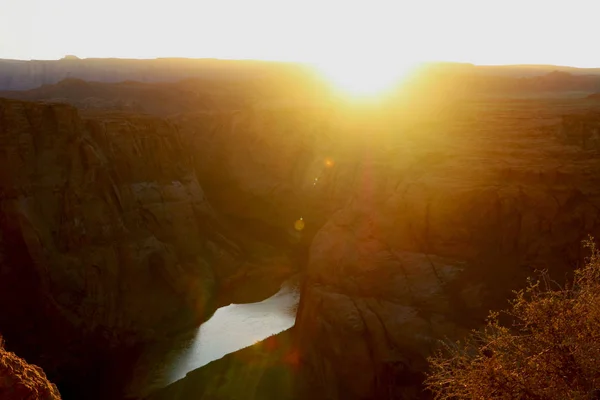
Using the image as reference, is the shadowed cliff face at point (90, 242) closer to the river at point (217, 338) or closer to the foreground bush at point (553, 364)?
the river at point (217, 338)

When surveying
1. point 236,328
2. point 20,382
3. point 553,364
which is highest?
point 553,364

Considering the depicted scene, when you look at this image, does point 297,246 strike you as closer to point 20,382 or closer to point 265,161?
point 265,161

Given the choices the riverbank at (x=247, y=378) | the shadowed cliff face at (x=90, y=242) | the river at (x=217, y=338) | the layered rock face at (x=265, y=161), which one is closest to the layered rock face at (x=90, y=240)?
the shadowed cliff face at (x=90, y=242)

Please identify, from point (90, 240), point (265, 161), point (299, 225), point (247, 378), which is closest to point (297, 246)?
point (299, 225)

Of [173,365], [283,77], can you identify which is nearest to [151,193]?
[173,365]

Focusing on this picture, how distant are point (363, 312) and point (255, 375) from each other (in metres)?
4.47

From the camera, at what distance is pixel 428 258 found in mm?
18172

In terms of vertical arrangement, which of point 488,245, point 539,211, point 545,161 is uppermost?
point 545,161

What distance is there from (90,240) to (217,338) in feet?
23.3

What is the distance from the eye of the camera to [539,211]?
57.6 feet

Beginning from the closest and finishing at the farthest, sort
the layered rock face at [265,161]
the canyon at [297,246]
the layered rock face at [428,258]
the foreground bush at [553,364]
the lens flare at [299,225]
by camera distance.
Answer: the foreground bush at [553,364] → the layered rock face at [428,258] → the canyon at [297,246] → the lens flare at [299,225] → the layered rock face at [265,161]

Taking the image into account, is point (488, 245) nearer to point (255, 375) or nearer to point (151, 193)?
point (255, 375)

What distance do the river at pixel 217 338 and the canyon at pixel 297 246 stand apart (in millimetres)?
770

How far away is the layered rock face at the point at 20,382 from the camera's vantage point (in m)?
7.96
